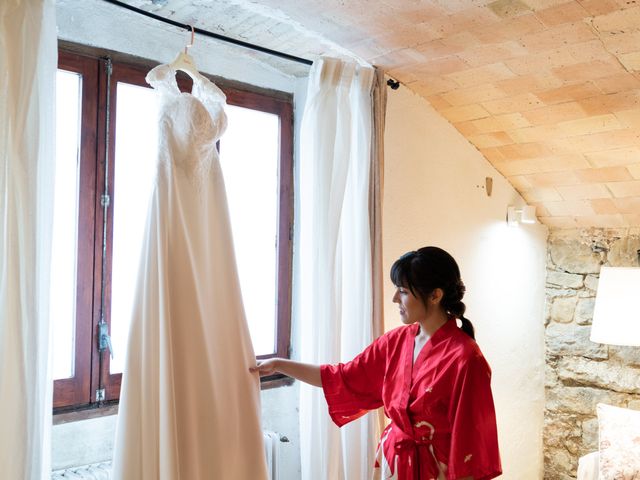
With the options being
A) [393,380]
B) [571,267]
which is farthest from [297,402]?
[571,267]

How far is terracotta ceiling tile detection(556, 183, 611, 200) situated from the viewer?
2.78 metres

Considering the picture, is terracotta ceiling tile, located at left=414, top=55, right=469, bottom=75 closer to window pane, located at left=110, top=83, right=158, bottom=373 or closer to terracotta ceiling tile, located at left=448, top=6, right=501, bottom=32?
terracotta ceiling tile, located at left=448, top=6, right=501, bottom=32

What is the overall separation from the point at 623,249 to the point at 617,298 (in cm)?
32

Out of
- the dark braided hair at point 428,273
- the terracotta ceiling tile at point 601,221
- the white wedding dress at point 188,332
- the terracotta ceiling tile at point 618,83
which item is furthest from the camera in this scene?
the terracotta ceiling tile at point 601,221

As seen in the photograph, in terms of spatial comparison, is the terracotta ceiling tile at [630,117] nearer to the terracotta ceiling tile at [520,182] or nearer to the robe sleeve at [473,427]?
the terracotta ceiling tile at [520,182]

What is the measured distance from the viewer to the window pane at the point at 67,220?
74.2 inches

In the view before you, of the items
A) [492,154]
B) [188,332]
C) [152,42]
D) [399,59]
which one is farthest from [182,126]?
[492,154]

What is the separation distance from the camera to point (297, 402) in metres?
2.40

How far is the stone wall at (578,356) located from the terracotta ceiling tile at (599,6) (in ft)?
4.54

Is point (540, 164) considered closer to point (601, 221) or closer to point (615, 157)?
point (615, 157)

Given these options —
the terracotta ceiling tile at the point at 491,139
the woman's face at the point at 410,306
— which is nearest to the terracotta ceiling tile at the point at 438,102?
the terracotta ceiling tile at the point at 491,139

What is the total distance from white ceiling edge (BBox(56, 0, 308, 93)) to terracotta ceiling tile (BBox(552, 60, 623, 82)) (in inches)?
34.1

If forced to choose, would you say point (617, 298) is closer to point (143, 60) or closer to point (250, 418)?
point (250, 418)

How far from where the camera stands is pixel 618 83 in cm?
216
